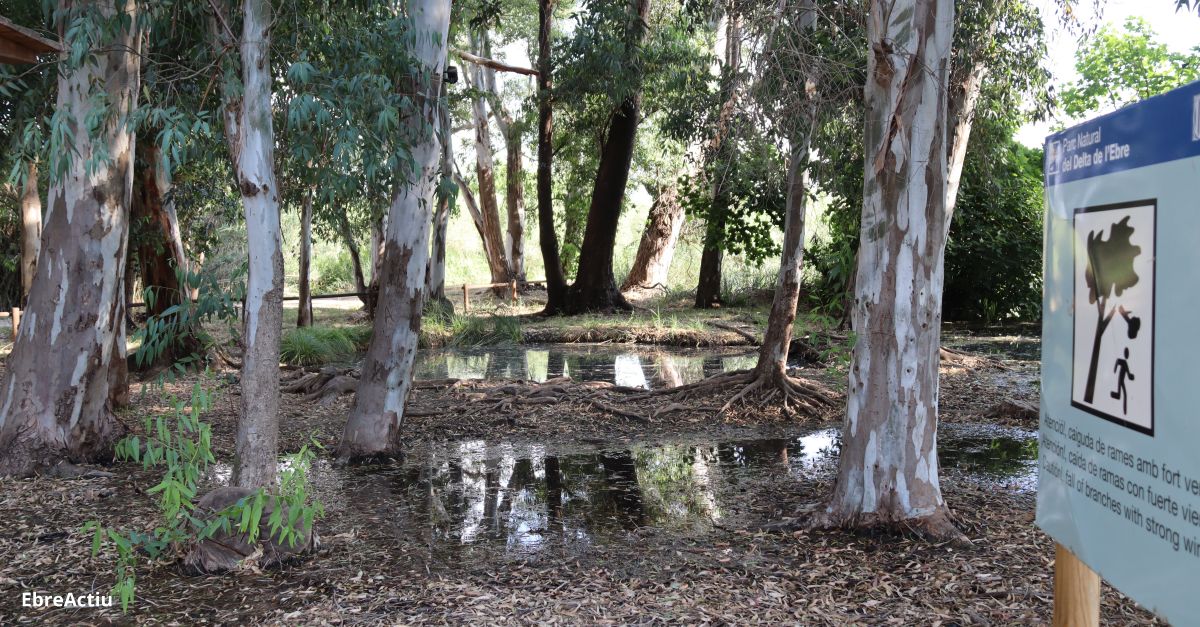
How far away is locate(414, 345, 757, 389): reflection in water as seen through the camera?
13.5 m

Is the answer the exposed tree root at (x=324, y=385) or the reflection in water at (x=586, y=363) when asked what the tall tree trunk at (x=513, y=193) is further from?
the exposed tree root at (x=324, y=385)

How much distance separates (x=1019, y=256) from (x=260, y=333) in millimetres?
18765

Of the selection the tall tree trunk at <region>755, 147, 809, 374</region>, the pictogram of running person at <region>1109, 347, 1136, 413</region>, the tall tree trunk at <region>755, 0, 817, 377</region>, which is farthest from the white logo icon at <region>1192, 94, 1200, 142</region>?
the tall tree trunk at <region>755, 147, 809, 374</region>

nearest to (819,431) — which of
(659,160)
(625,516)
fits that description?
(625,516)

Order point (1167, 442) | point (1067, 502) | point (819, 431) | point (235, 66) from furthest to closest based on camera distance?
point (819, 431) < point (235, 66) < point (1067, 502) < point (1167, 442)

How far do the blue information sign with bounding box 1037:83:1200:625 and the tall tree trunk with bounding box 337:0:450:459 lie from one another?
19.4ft

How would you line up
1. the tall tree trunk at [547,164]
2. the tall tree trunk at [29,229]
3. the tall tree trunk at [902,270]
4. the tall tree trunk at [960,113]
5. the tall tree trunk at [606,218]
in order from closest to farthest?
1. the tall tree trunk at [902,270]
2. the tall tree trunk at [960,113]
3. the tall tree trunk at [29,229]
4. the tall tree trunk at [547,164]
5. the tall tree trunk at [606,218]

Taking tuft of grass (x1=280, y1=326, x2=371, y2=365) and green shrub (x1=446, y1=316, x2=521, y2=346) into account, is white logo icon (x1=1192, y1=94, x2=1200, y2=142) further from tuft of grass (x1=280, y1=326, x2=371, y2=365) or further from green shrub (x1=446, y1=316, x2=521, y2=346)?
green shrub (x1=446, y1=316, x2=521, y2=346)

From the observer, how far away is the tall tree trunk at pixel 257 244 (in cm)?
528

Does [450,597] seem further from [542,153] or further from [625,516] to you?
[542,153]

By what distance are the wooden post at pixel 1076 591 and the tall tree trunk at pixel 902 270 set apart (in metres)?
2.62

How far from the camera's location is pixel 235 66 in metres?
5.77

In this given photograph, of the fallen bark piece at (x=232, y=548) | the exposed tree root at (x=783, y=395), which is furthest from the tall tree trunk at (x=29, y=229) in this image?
the fallen bark piece at (x=232, y=548)

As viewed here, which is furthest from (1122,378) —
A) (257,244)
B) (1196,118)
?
(257,244)
